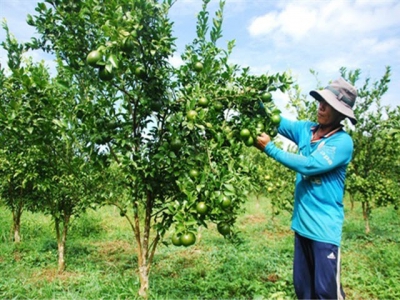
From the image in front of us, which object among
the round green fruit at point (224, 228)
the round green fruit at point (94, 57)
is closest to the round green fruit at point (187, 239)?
the round green fruit at point (224, 228)

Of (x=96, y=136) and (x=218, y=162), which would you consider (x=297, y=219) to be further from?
(x=96, y=136)

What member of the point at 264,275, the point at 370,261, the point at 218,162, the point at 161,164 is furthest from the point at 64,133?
the point at 370,261

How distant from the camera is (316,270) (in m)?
2.24

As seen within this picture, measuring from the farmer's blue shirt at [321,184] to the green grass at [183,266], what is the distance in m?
0.63

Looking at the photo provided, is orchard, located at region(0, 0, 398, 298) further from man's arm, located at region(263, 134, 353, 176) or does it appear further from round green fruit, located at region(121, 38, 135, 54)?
man's arm, located at region(263, 134, 353, 176)

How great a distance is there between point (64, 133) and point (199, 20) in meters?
1.76

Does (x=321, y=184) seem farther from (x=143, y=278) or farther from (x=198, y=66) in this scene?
(x=143, y=278)

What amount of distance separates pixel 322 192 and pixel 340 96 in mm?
711

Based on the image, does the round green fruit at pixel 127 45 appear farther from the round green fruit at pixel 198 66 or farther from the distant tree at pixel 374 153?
the distant tree at pixel 374 153

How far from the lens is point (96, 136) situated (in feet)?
8.42

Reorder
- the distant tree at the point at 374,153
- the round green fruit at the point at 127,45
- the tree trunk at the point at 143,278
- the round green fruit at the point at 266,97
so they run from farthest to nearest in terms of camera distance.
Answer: the distant tree at the point at 374,153, the tree trunk at the point at 143,278, the round green fruit at the point at 266,97, the round green fruit at the point at 127,45

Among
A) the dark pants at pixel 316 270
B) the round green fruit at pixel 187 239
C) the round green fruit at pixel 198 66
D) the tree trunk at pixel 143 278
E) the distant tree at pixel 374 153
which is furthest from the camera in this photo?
the distant tree at pixel 374 153

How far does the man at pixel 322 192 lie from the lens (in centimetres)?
221

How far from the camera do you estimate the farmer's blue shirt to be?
2221 mm
